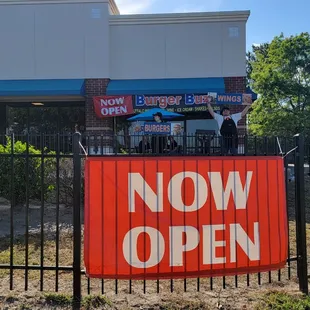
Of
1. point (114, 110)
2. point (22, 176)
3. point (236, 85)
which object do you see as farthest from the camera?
point (236, 85)

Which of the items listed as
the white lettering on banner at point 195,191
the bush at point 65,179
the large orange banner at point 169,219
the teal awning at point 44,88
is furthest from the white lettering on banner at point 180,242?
the teal awning at point 44,88

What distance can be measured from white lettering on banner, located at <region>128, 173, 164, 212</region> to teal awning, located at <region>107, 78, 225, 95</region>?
1099 centimetres

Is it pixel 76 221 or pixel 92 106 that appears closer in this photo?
pixel 76 221

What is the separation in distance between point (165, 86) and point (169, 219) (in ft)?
37.7

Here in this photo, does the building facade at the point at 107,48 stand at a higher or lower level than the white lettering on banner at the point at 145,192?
higher

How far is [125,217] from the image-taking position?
10.7 feet

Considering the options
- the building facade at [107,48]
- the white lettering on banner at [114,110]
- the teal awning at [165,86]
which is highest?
the building facade at [107,48]

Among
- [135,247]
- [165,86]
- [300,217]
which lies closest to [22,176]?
[135,247]

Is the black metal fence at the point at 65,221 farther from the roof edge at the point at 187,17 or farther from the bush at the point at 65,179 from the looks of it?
the roof edge at the point at 187,17

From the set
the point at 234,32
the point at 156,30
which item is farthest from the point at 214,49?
the point at 156,30

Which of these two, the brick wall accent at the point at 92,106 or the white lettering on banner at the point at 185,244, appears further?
the brick wall accent at the point at 92,106

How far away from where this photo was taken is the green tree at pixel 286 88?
2231 centimetres

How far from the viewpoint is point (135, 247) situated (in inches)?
128

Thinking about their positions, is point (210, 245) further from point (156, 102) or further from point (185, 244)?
point (156, 102)
